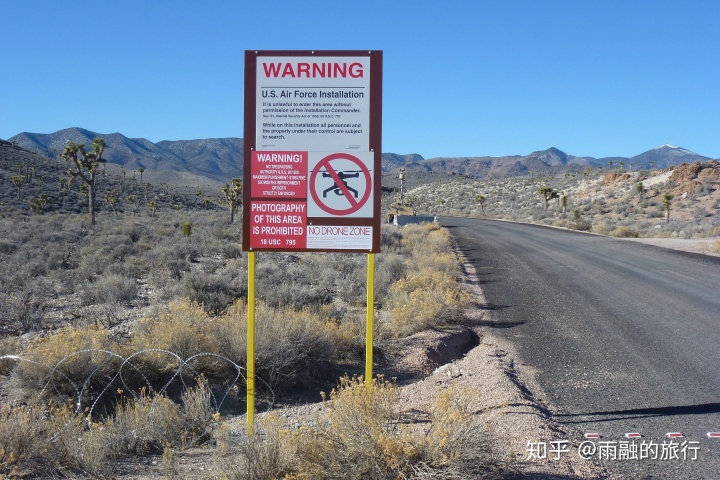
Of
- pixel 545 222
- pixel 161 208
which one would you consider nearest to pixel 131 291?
pixel 545 222

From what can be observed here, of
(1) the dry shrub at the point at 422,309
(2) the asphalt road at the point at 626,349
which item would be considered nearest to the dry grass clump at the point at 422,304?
(1) the dry shrub at the point at 422,309

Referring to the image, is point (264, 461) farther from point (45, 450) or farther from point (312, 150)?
point (312, 150)

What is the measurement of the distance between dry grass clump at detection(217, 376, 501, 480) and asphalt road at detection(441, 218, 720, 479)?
1.24 m

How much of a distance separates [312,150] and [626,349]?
534 cm

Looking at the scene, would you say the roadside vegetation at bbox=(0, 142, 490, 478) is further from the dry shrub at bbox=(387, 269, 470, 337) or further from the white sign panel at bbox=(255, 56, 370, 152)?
the white sign panel at bbox=(255, 56, 370, 152)

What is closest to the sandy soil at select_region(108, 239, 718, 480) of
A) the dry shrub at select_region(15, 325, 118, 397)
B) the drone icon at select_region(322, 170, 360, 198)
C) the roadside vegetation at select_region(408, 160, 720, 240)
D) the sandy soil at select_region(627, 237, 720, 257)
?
the drone icon at select_region(322, 170, 360, 198)

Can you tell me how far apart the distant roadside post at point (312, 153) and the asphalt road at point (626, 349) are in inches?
89.7

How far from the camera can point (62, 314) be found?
1138 cm

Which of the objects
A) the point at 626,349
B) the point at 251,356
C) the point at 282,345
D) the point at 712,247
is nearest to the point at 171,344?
the point at 282,345

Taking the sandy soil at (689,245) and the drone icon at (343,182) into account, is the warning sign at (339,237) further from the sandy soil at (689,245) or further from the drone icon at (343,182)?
the sandy soil at (689,245)

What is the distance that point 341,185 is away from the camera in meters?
5.18

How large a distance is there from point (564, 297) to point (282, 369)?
731cm

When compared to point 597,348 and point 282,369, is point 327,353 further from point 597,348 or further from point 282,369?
point 597,348

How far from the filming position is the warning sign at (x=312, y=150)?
5117 millimetres
